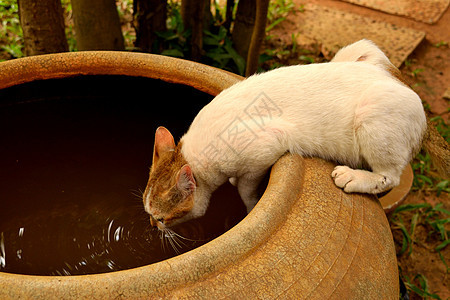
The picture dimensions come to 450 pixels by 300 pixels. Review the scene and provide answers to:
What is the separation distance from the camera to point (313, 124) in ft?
5.54

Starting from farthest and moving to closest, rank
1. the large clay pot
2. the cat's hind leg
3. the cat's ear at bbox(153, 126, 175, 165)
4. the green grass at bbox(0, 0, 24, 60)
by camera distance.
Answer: the green grass at bbox(0, 0, 24, 60) < the cat's ear at bbox(153, 126, 175, 165) < the cat's hind leg < the large clay pot

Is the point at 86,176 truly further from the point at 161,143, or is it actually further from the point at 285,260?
the point at 285,260

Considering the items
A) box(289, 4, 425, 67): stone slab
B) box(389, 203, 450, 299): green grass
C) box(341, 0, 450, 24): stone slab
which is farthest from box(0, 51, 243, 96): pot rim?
box(341, 0, 450, 24): stone slab

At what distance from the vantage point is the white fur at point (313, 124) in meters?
1.60

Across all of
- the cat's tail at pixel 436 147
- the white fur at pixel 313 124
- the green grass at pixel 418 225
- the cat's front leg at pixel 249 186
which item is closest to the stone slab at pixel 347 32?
the green grass at pixel 418 225

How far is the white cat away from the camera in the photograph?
1.61 meters

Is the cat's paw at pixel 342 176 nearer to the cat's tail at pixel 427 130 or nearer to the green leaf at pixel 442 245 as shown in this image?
the cat's tail at pixel 427 130

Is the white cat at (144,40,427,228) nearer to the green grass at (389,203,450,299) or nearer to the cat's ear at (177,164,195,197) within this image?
the cat's ear at (177,164,195,197)

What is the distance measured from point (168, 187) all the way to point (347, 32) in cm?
321

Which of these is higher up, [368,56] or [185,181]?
[368,56]

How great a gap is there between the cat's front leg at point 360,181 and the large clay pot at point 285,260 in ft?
0.09

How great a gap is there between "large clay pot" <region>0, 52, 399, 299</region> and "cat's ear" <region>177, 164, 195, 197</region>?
1.17 feet

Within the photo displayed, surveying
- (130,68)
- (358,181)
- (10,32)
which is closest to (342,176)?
(358,181)

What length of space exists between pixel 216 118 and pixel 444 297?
1.82 m
